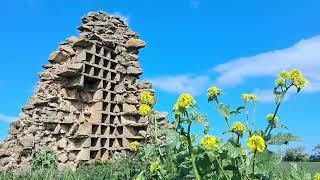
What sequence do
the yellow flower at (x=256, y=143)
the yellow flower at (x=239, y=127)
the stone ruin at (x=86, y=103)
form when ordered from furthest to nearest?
the stone ruin at (x=86, y=103)
the yellow flower at (x=239, y=127)
the yellow flower at (x=256, y=143)

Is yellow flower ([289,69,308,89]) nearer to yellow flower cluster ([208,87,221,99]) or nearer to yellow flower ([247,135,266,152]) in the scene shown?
yellow flower cluster ([208,87,221,99])

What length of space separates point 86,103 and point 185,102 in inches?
284

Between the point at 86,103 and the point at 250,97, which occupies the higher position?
the point at 86,103

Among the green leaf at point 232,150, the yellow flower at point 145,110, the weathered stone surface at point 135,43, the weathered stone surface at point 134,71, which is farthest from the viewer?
the weathered stone surface at point 135,43

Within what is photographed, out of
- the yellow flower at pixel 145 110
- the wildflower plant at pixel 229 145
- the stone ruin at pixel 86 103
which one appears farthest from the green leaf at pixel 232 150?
the stone ruin at pixel 86 103

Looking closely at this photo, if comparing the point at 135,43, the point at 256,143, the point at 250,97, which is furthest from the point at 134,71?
the point at 256,143

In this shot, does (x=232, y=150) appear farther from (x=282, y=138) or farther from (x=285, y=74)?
(x=285, y=74)

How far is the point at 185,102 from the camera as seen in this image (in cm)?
217

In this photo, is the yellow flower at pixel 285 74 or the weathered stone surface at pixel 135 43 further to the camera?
the weathered stone surface at pixel 135 43

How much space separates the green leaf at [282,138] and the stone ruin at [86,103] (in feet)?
21.5

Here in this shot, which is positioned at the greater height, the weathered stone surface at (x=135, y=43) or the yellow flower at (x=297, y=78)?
the weathered stone surface at (x=135, y=43)

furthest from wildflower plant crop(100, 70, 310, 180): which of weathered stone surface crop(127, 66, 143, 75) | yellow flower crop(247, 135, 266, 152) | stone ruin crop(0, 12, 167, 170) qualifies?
weathered stone surface crop(127, 66, 143, 75)

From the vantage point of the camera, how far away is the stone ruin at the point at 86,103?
845cm

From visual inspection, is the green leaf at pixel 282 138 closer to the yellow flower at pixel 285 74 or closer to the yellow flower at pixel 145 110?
the yellow flower at pixel 285 74
